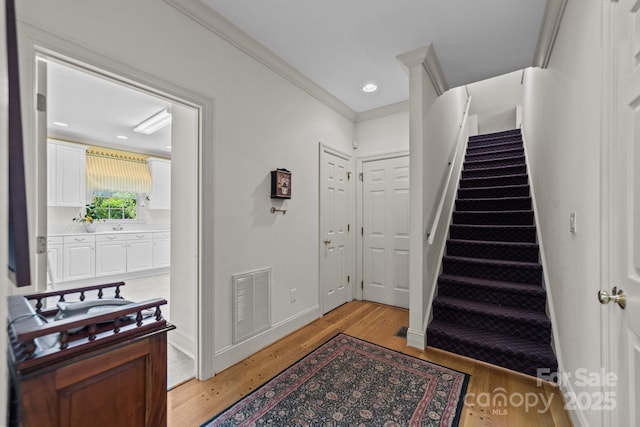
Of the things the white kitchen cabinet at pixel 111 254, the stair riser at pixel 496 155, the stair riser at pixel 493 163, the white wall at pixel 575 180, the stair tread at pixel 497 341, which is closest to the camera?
the white wall at pixel 575 180

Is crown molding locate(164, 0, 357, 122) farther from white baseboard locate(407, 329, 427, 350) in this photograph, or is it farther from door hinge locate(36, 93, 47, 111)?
white baseboard locate(407, 329, 427, 350)

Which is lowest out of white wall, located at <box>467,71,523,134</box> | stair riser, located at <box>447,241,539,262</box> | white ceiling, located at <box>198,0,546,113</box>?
stair riser, located at <box>447,241,539,262</box>

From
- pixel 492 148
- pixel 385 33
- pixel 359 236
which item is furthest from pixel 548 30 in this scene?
pixel 492 148

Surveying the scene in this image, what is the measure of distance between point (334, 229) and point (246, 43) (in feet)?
7.31

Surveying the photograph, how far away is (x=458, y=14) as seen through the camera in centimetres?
204

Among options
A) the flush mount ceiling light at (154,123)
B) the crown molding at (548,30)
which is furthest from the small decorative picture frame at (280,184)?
the crown molding at (548,30)

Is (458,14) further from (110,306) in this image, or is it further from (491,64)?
(110,306)

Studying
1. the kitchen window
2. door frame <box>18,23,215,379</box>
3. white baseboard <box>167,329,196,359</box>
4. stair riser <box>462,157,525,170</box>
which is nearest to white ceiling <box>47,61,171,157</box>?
door frame <box>18,23,215,379</box>

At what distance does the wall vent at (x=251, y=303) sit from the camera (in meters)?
2.24

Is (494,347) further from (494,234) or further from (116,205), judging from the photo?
(116,205)

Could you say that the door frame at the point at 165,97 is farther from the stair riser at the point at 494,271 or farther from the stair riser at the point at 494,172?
the stair riser at the point at 494,172

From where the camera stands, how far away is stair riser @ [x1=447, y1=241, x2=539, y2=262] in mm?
2807

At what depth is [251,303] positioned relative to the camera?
237cm

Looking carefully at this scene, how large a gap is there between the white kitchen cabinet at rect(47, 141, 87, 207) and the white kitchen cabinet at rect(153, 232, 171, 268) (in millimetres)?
1408
